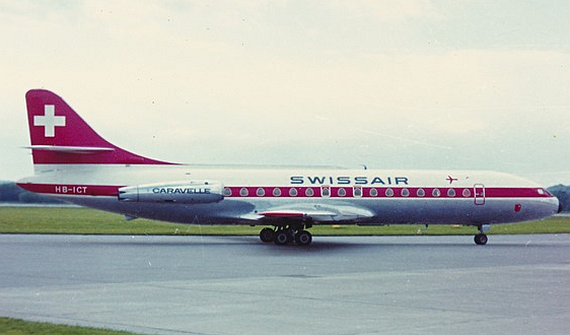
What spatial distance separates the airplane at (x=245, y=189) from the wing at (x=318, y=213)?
37mm

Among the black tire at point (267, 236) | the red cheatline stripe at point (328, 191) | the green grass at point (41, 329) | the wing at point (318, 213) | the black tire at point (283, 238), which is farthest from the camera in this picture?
the black tire at point (267, 236)

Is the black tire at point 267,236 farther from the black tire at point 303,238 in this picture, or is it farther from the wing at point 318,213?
the black tire at point 303,238

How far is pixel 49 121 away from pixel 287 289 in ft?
59.7

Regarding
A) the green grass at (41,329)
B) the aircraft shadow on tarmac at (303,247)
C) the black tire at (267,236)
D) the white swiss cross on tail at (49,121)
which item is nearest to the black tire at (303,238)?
the aircraft shadow on tarmac at (303,247)

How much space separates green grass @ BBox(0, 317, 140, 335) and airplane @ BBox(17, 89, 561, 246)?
19.8 meters

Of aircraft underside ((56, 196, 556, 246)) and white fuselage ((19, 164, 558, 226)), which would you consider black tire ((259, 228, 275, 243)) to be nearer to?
aircraft underside ((56, 196, 556, 246))

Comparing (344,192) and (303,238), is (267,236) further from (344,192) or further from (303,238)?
(344,192)

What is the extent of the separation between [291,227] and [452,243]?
693cm

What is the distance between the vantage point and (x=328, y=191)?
33812mm

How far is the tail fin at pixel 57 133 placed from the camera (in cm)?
3225

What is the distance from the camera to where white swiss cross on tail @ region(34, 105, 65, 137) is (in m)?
32.3

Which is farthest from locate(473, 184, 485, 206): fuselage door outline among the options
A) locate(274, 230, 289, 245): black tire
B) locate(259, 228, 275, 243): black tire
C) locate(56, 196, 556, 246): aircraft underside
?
locate(259, 228, 275, 243): black tire

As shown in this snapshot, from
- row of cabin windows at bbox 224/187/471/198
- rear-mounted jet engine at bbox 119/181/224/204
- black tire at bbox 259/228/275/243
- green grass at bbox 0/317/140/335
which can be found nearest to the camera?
green grass at bbox 0/317/140/335

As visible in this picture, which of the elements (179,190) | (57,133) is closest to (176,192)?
(179,190)
